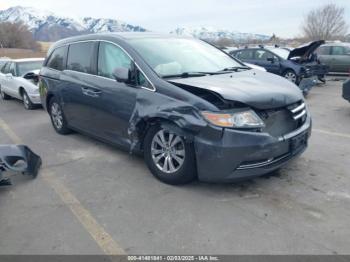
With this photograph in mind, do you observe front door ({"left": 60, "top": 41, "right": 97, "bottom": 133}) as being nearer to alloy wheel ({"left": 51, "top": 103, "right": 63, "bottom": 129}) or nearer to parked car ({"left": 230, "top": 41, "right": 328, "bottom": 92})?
alloy wheel ({"left": 51, "top": 103, "right": 63, "bottom": 129})

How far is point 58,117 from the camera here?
644 centimetres

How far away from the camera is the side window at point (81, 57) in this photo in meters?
5.24

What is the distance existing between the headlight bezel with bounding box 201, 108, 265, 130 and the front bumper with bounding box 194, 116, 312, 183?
0.06 metres

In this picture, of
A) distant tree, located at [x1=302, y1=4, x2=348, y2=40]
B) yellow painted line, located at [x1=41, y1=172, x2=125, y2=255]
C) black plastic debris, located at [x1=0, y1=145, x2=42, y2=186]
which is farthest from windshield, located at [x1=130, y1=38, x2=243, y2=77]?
distant tree, located at [x1=302, y1=4, x2=348, y2=40]

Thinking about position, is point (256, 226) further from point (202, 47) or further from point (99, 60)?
point (99, 60)

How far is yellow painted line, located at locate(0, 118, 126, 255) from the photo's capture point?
116 inches

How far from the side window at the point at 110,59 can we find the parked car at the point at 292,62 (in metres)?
8.04

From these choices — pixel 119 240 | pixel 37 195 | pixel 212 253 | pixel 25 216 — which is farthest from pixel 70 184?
pixel 212 253

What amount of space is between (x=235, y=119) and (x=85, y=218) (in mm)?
1782

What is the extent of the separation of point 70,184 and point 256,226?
2313mm

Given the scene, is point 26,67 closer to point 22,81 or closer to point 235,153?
point 22,81

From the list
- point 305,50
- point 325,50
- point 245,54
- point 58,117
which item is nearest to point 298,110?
point 58,117

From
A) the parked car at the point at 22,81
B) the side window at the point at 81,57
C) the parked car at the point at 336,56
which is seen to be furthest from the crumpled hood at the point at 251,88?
the parked car at the point at 336,56

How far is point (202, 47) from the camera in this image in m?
5.14
